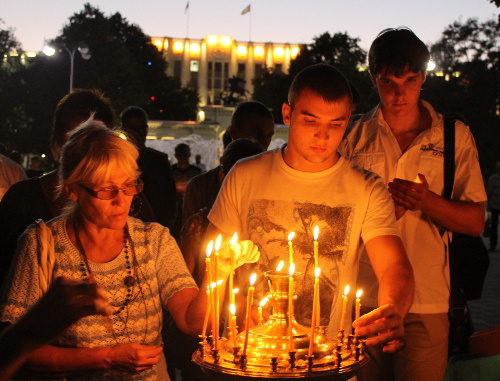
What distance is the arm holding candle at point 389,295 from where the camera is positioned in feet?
10.6

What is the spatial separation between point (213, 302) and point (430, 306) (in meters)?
2.07

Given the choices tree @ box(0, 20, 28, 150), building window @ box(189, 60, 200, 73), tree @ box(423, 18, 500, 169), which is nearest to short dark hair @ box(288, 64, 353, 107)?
tree @ box(423, 18, 500, 169)

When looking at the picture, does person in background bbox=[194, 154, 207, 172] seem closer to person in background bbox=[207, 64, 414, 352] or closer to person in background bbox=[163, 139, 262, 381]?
person in background bbox=[163, 139, 262, 381]

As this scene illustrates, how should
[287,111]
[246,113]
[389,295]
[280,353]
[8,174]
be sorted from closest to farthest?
[280,353] → [389,295] → [287,111] → [8,174] → [246,113]

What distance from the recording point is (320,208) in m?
4.04

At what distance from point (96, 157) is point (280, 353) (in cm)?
142

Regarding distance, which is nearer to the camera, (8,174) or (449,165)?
(449,165)

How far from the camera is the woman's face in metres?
3.90

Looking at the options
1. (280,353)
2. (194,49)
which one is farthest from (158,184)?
(194,49)

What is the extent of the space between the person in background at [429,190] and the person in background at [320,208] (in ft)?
2.26

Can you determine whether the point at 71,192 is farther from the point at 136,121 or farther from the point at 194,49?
the point at 194,49

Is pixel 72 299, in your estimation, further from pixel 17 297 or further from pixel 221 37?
pixel 221 37

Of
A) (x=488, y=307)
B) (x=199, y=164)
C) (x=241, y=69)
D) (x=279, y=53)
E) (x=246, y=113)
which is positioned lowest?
(x=488, y=307)

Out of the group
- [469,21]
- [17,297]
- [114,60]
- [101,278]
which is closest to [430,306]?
[101,278]
